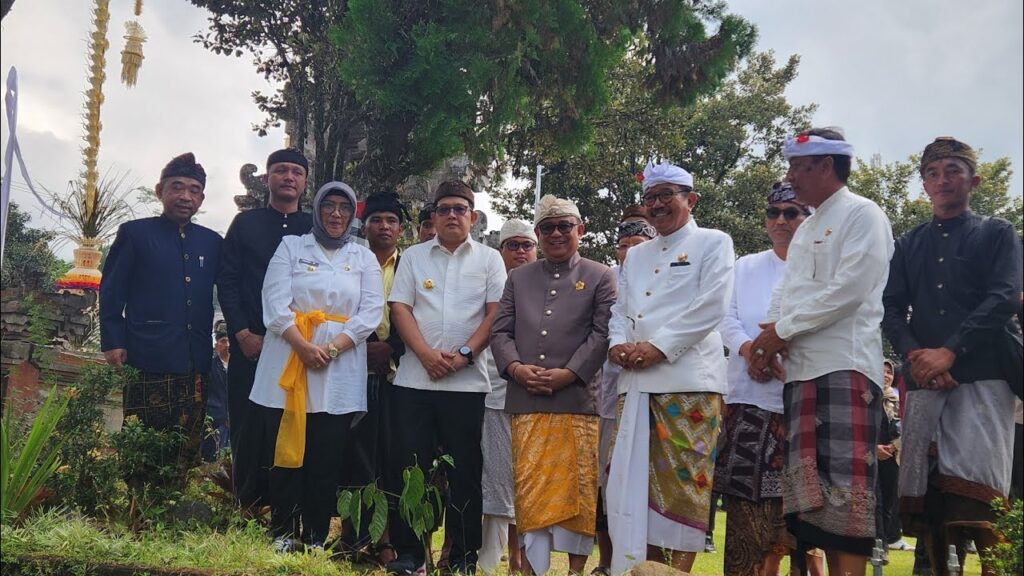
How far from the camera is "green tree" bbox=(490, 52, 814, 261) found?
16.7m

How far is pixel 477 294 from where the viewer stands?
4.87 meters

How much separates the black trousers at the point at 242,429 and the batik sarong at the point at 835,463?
2.94 m

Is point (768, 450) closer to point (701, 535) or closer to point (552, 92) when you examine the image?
point (701, 535)

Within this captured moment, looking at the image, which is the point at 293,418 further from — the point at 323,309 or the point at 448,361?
the point at 448,361

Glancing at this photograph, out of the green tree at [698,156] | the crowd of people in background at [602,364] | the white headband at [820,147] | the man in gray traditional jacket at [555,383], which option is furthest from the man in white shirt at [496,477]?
the green tree at [698,156]

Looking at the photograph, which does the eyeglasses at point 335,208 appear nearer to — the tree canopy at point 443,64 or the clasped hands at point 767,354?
the tree canopy at point 443,64

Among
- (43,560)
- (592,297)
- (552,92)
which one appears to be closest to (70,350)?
(43,560)

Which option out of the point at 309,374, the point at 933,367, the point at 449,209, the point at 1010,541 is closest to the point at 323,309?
the point at 309,374

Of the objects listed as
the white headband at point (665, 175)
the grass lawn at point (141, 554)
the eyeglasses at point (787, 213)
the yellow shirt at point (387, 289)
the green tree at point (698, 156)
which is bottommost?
the grass lawn at point (141, 554)

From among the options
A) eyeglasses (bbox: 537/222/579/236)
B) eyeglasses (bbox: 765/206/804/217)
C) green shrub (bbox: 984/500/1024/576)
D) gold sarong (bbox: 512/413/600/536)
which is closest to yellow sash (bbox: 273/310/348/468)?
gold sarong (bbox: 512/413/600/536)

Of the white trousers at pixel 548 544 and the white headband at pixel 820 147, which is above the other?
the white headband at pixel 820 147

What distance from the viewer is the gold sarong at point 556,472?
4184mm

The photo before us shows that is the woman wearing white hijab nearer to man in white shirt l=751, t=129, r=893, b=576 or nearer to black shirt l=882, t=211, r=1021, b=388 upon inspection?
man in white shirt l=751, t=129, r=893, b=576

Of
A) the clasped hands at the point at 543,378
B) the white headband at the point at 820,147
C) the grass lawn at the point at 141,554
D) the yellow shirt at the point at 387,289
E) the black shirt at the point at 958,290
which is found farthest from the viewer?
the yellow shirt at the point at 387,289
